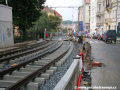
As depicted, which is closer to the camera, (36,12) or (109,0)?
(36,12)

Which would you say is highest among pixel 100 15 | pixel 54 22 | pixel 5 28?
pixel 100 15

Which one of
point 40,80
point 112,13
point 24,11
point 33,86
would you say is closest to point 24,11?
point 24,11

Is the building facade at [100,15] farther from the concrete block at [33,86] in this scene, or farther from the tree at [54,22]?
the concrete block at [33,86]

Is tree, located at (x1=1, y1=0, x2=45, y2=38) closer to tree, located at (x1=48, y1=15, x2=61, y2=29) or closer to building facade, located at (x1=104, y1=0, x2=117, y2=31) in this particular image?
building facade, located at (x1=104, y1=0, x2=117, y2=31)

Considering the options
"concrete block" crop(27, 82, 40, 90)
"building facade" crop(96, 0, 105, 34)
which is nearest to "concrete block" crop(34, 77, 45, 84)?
"concrete block" crop(27, 82, 40, 90)

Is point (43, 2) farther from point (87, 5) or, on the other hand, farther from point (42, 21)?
point (87, 5)

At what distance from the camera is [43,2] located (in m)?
30.3

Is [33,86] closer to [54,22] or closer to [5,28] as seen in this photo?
[5,28]

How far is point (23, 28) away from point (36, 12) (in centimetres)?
→ 314

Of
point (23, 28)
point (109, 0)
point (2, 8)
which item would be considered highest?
point (109, 0)

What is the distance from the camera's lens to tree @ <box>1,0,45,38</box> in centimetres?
2670

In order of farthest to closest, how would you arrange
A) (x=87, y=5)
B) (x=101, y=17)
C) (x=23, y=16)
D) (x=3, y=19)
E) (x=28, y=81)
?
1. (x=87, y=5)
2. (x=101, y=17)
3. (x=23, y=16)
4. (x=3, y=19)
5. (x=28, y=81)

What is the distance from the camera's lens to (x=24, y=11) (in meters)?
27.3

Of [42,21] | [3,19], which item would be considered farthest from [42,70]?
[42,21]
